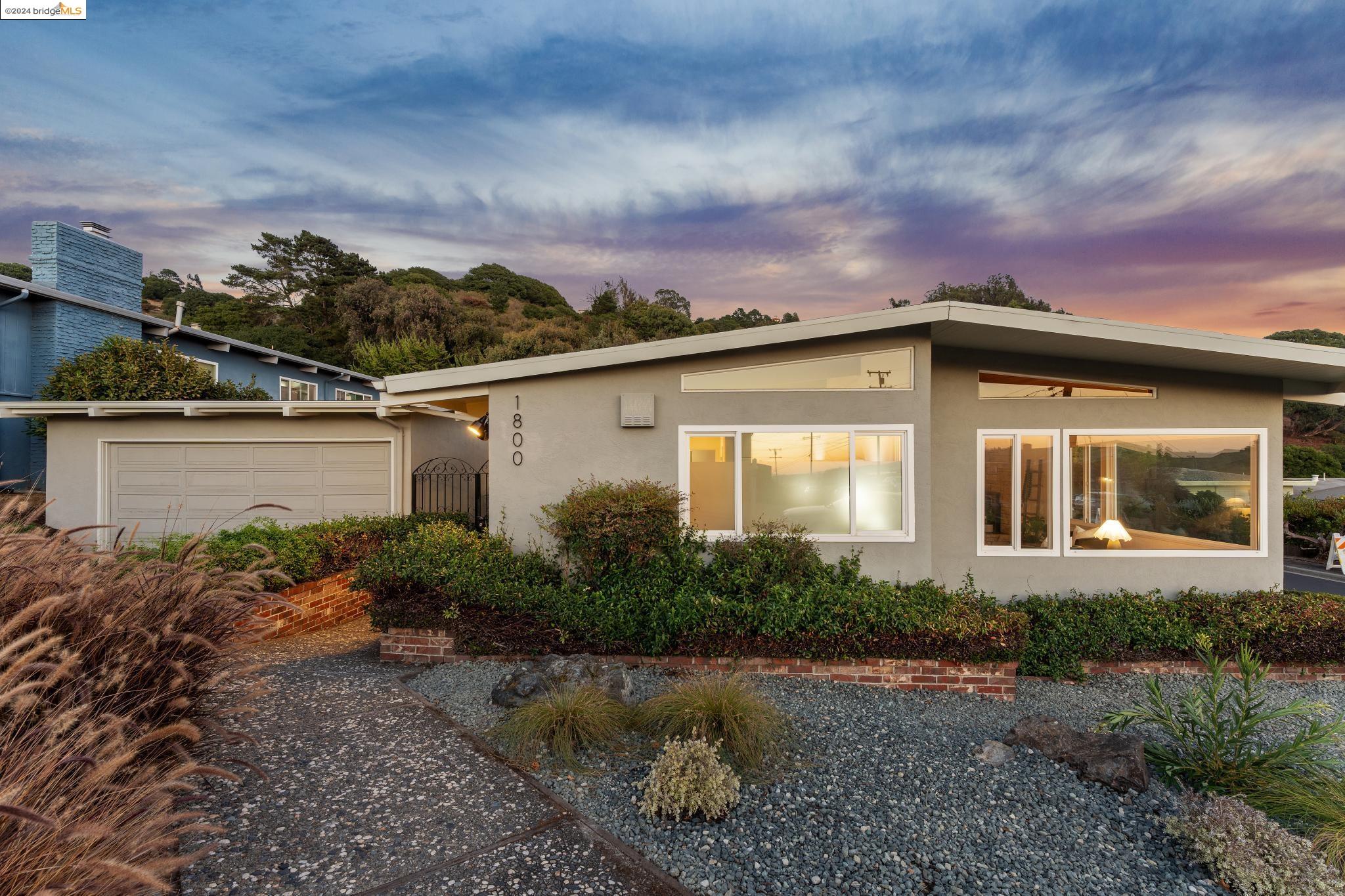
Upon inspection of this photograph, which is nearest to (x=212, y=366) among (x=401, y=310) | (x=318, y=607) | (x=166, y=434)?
(x=166, y=434)

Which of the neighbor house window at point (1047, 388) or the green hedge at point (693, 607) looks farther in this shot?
the neighbor house window at point (1047, 388)

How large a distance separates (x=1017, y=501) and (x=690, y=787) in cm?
577

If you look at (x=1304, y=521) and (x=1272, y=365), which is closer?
(x=1272, y=365)

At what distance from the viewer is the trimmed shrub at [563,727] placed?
154 inches

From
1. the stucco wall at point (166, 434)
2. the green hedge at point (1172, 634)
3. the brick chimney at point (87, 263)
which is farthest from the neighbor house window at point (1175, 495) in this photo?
the brick chimney at point (87, 263)

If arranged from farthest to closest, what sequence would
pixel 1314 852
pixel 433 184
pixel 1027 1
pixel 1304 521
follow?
pixel 433 184 < pixel 1304 521 < pixel 1027 1 < pixel 1314 852

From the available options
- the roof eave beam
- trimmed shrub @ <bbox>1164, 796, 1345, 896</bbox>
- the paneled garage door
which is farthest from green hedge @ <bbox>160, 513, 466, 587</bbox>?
the roof eave beam

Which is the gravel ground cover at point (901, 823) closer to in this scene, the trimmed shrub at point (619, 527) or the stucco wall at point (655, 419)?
the trimmed shrub at point (619, 527)

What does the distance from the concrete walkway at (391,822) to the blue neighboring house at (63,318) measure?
34.1 feet

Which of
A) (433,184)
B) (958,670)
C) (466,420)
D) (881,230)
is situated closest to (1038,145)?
(881,230)

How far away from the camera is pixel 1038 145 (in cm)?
1152

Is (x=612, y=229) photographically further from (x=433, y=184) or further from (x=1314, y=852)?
(x=1314, y=852)

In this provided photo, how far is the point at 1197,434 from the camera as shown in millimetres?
6988

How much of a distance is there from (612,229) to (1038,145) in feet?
38.2
